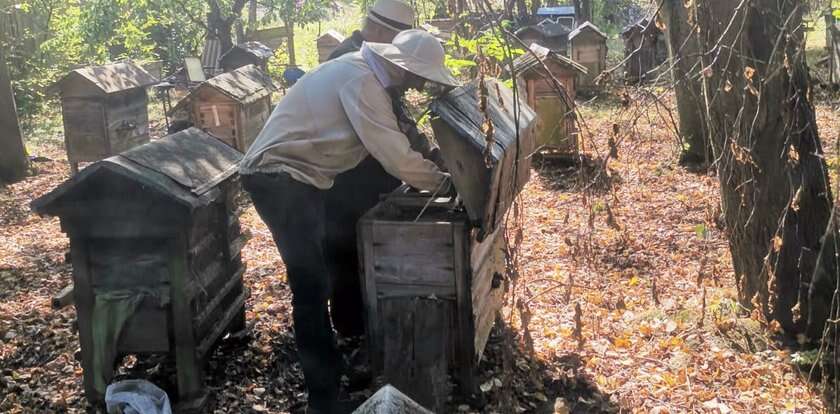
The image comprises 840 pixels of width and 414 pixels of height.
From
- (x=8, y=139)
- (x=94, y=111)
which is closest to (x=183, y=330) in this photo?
(x=94, y=111)

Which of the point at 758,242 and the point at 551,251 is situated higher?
the point at 758,242

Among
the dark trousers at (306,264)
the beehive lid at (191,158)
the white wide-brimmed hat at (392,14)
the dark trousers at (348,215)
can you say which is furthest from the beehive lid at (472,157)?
the white wide-brimmed hat at (392,14)

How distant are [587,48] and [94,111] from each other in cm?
1099

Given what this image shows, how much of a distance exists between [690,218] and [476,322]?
4.42 metres

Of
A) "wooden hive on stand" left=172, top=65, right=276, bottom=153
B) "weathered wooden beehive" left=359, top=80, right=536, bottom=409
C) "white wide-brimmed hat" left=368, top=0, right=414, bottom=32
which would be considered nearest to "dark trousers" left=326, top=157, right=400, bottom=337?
"weathered wooden beehive" left=359, top=80, right=536, bottom=409

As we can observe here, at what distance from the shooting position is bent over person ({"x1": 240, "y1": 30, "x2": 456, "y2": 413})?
416 centimetres

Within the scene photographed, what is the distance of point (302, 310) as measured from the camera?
4305mm

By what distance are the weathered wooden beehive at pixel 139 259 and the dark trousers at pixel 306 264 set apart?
0.43 m

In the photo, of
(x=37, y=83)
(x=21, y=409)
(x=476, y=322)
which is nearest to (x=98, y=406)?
(x=21, y=409)

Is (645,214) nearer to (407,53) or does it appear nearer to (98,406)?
(407,53)

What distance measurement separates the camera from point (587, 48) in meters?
17.5

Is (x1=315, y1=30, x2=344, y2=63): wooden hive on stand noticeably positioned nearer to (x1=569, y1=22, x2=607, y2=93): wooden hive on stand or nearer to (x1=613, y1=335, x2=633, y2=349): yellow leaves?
(x1=569, y1=22, x2=607, y2=93): wooden hive on stand

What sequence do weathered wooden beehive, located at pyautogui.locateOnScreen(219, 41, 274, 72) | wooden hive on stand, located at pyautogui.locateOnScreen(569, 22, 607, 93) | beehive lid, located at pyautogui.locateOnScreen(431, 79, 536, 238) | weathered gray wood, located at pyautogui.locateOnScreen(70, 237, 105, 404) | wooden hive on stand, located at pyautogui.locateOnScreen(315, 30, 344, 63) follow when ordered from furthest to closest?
wooden hive on stand, located at pyautogui.locateOnScreen(315, 30, 344, 63) < weathered wooden beehive, located at pyautogui.locateOnScreen(219, 41, 274, 72) < wooden hive on stand, located at pyautogui.locateOnScreen(569, 22, 607, 93) < weathered gray wood, located at pyautogui.locateOnScreen(70, 237, 105, 404) < beehive lid, located at pyautogui.locateOnScreen(431, 79, 536, 238)

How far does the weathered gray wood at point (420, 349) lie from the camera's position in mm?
4367
